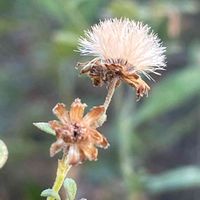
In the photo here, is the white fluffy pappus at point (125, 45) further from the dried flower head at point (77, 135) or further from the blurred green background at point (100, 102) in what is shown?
the blurred green background at point (100, 102)

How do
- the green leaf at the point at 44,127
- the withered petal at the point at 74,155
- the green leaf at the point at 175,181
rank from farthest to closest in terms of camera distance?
1. the green leaf at the point at 175,181
2. the green leaf at the point at 44,127
3. the withered petal at the point at 74,155

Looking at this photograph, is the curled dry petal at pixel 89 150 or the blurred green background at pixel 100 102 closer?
the curled dry petal at pixel 89 150

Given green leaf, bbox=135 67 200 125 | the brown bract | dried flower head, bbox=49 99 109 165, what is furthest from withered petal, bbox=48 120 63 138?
green leaf, bbox=135 67 200 125

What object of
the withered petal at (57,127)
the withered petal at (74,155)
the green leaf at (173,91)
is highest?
the green leaf at (173,91)

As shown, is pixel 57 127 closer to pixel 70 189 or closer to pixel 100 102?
pixel 70 189

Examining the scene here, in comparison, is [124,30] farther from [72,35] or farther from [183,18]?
[183,18]

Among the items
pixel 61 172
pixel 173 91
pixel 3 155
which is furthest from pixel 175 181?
pixel 61 172

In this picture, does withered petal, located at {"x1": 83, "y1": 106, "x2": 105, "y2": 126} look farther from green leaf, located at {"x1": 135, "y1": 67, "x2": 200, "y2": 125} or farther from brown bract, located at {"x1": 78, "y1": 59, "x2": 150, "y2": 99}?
green leaf, located at {"x1": 135, "y1": 67, "x2": 200, "y2": 125}

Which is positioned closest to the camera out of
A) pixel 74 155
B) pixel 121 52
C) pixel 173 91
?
pixel 74 155

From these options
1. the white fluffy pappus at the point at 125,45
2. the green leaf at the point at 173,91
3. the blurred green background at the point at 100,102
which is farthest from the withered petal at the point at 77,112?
the green leaf at the point at 173,91
